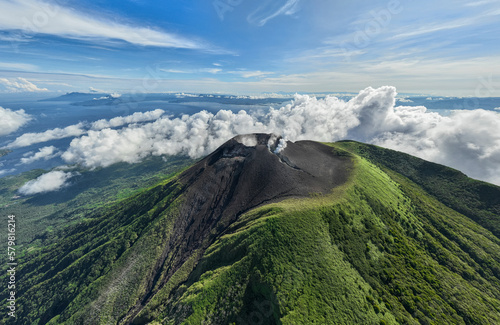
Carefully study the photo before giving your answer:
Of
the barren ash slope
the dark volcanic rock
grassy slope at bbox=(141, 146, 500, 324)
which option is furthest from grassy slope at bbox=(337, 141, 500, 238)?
the dark volcanic rock

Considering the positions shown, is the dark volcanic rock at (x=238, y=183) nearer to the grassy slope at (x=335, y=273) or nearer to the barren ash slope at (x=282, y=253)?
the barren ash slope at (x=282, y=253)

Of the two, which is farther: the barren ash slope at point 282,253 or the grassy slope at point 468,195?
the grassy slope at point 468,195

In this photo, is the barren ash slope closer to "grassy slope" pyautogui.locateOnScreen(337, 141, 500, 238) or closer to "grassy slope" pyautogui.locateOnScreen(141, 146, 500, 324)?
"grassy slope" pyautogui.locateOnScreen(141, 146, 500, 324)

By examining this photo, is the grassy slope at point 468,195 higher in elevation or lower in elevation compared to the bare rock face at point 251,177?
lower

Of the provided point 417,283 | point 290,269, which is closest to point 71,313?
point 290,269

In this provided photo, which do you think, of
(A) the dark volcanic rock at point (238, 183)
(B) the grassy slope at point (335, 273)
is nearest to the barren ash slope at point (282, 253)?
(B) the grassy slope at point (335, 273)

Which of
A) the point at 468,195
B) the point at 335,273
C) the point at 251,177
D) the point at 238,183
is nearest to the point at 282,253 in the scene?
the point at 335,273

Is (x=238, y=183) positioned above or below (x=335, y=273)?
above

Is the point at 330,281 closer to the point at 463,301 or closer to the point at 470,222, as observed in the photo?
the point at 463,301

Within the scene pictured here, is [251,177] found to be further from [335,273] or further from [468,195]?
[468,195]
